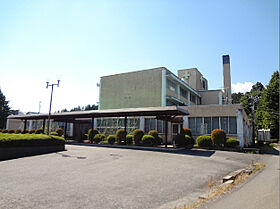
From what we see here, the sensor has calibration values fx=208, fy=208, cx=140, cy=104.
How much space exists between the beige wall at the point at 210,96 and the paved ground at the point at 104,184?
104ft

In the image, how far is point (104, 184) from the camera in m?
7.00

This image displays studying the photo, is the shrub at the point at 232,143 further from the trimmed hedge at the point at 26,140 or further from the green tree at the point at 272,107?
the green tree at the point at 272,107

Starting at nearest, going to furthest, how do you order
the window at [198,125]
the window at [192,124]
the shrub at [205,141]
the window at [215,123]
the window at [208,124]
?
the shrub at [205,141] → the window at [215,123] → the window at [208,124] → the window at [198,125] → the window at [192,124]

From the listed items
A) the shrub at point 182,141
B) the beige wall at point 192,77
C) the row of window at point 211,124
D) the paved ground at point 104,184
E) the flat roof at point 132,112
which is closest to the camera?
the paved ground at point 104,184

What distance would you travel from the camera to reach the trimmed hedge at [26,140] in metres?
12.5

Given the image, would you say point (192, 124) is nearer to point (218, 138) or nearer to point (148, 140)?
point (218, 138)

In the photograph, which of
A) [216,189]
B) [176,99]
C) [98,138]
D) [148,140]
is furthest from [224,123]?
[216,189]

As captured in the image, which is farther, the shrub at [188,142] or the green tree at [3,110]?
the green tree at [3,110]

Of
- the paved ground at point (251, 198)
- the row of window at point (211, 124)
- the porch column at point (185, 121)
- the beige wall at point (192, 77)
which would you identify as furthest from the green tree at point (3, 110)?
the paved ground at point (251, 198)

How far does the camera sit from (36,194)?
5832 mm

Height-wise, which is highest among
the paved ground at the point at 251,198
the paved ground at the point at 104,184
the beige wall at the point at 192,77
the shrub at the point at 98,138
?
the beige wall at the point at 192,77

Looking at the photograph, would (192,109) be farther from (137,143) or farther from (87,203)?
(87,203)

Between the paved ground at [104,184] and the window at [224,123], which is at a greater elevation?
the window at [224,123]

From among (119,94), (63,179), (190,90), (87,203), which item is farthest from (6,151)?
(190,90)
